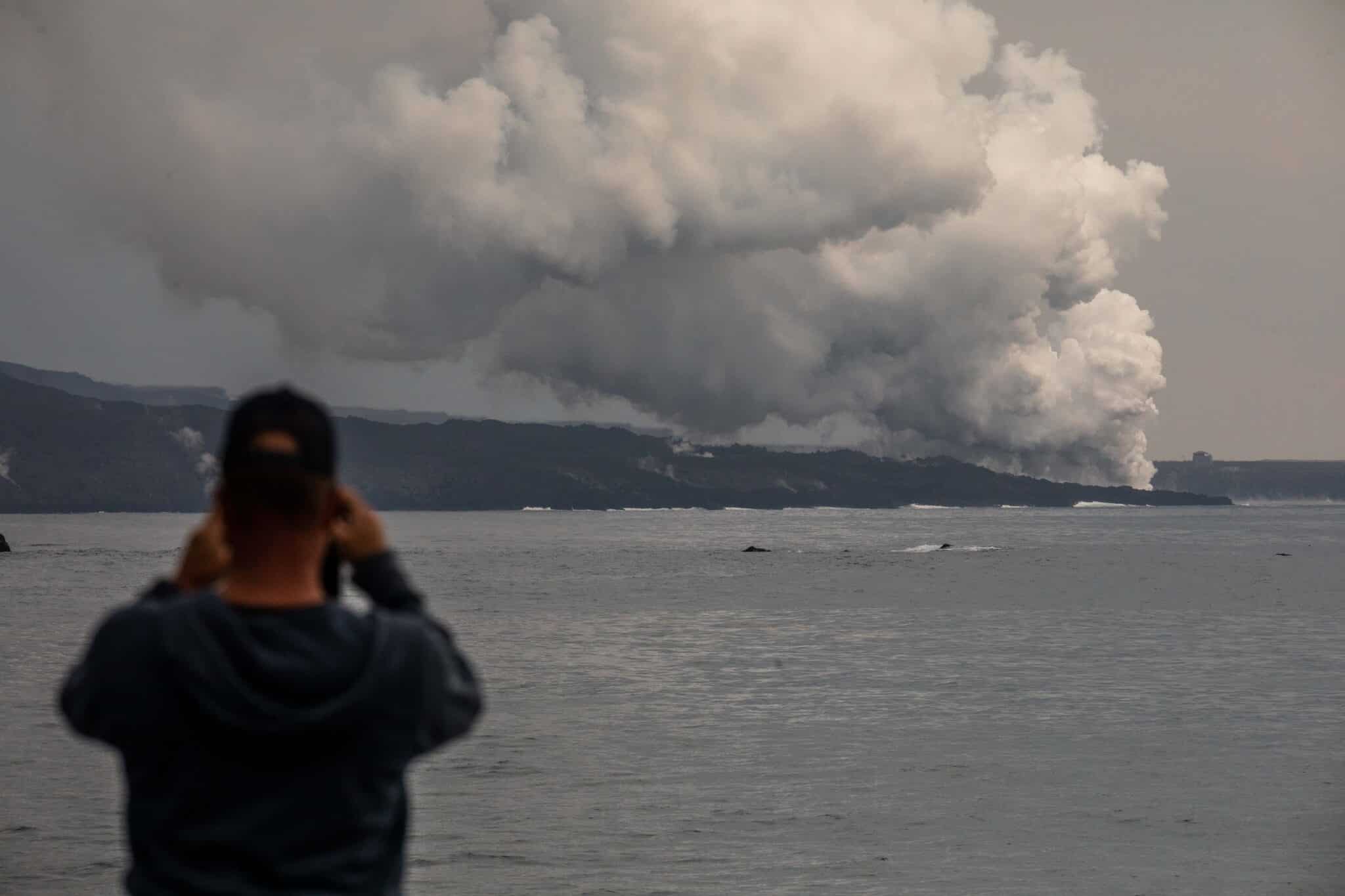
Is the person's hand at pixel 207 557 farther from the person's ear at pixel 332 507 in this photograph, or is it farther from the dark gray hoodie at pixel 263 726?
the person's ear at pixel 332 507

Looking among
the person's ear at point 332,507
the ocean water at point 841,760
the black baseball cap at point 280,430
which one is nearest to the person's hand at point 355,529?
the person's ear at point 332,507

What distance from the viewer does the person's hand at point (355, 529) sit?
3.97 meters

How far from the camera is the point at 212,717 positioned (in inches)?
149

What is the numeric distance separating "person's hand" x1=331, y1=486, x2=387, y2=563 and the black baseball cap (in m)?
0.15

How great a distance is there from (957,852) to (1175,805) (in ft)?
21.6

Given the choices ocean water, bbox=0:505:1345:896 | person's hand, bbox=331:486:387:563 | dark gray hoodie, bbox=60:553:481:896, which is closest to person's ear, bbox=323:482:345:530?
person's hand, bbox=331:486:387:563

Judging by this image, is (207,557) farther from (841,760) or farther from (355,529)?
(841,760)

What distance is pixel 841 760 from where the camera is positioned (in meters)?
31.8

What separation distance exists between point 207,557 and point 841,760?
28951 millimetres

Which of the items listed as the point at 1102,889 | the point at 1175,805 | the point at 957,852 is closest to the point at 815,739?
the point at 1175,805

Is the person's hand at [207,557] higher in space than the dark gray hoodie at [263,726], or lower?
higher

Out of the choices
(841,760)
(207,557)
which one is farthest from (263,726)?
(841,760)

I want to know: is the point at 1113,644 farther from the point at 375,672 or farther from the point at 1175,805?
the point at 375,672

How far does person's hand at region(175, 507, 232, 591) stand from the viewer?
154 inches
